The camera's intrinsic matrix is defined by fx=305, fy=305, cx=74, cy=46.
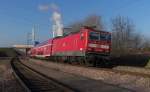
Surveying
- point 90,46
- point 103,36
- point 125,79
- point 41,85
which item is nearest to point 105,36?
point 103,36

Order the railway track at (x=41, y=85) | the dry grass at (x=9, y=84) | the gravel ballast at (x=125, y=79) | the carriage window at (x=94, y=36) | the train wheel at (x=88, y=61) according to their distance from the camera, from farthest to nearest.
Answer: the carriage window at (x=94, y=36) < the train wheel at (x=88, y=61) < the gravel ballast at (x=125, y=79) < the dry grass at (x=9, y=84) < the railway track at (x=41, y=85)

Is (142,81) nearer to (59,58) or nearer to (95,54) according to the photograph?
(95,54)

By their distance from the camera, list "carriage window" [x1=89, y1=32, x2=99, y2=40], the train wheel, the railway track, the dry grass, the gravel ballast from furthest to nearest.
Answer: "carriage window" [x1=89, y1=32, x2=99, y2=40], the train wheel, the gravel ballast, the dry grass, the railway track

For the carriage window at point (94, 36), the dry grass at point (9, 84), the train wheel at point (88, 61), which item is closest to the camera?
the dry grass at point (9, 84)

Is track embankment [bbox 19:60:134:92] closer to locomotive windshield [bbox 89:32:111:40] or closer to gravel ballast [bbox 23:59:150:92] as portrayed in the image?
gravel ballast [bbox 23:59:150:92]

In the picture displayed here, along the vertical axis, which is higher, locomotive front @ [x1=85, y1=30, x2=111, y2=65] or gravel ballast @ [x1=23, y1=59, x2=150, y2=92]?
locomotive front @ [x1=85, y1=30, x2=111, y2=65]

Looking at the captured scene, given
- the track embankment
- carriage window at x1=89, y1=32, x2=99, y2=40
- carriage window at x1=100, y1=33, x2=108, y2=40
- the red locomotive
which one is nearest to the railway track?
the track embankment

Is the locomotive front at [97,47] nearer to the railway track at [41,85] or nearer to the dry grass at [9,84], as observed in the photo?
the railway track at [41,85]

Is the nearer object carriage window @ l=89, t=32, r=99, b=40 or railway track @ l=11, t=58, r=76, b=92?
railway track @ l=11, t=58, r=76, b=92

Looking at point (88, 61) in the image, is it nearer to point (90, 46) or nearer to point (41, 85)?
point (90, 46)

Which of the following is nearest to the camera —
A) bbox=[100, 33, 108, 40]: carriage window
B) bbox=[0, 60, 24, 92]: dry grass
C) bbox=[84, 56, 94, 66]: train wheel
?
bbox=[0, 60, 24, 92]: dry grass

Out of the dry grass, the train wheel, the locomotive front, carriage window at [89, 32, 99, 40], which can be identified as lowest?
the dry grass

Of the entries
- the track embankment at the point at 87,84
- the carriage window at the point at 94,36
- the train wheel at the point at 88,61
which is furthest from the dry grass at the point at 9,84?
the carriage window at the point at 94,36

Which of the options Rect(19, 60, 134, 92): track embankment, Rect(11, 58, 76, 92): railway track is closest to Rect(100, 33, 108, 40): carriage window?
Rect(19, 60, 134, 92): track embankment
